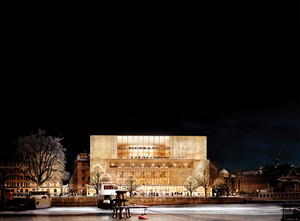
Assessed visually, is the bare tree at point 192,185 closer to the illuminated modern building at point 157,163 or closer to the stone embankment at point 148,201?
the illuminated modern building at point 157,163

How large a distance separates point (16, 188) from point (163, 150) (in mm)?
69030

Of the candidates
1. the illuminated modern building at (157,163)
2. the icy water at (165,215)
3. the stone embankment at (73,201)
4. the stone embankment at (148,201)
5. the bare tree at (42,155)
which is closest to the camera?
the icy water at (165,215)

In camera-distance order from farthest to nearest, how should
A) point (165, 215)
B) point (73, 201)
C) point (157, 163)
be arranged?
point (157, 163) < point (73, 201) < point (165, 215)

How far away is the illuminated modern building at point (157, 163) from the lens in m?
133

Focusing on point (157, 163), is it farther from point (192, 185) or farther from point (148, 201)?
point (148, 201)

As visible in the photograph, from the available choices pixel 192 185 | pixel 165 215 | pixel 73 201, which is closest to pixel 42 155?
pixel 73 201

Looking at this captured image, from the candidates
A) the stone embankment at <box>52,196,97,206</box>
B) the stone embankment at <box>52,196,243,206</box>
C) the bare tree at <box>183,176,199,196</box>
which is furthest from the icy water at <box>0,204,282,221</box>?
the bare tree at <box>183,176,199,196</box>

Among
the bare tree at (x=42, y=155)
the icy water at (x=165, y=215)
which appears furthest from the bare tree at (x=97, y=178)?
the icy water at (x=165, y=215)

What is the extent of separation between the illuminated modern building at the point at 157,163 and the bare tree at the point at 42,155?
43693 mm

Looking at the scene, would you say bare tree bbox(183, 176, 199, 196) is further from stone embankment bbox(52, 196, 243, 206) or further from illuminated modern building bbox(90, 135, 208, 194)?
stone embankment bbox(52, 196, 243, 206)

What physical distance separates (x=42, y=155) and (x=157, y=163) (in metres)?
53.4

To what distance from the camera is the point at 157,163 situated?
135750 mm

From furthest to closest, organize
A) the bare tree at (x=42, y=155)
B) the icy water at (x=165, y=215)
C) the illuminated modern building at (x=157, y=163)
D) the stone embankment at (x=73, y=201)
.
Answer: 1. the illuminated modern building at (x=157, y=163)
2. the bare tree at (x=42, y=155)
3. the stone embankment at (x=73, y=201)
4. the icy water at (x=165, y=215)

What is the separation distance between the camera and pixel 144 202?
8219cm
